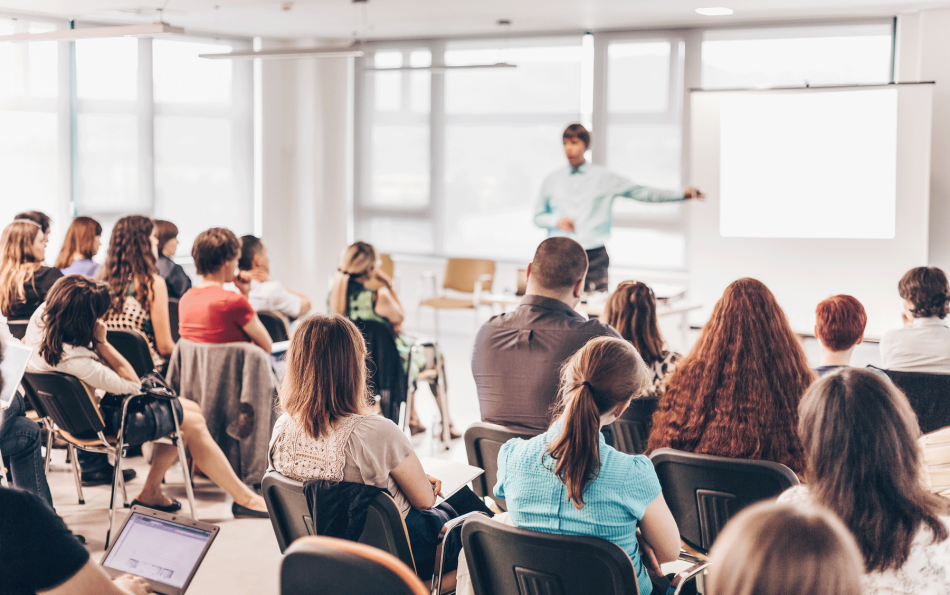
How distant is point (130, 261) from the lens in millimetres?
4254

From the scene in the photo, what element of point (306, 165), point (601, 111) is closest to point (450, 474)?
point (601, 111)

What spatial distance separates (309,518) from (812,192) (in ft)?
17.8

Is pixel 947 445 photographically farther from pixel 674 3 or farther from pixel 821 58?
pixel 821 58

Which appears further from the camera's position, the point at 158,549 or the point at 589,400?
the point at 158,549

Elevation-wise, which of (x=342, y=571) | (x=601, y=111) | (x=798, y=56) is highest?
(x=798, y=56)

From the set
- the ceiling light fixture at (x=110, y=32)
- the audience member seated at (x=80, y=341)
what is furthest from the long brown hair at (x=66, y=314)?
the ceiling light fixture at (x=110, y=32)

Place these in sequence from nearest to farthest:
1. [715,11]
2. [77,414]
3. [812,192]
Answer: [77,414] → [812,192] → [715,11]

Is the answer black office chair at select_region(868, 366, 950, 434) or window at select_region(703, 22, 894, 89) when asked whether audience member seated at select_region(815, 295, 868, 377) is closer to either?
black office chair at select_region(868, 366, 950, 434)

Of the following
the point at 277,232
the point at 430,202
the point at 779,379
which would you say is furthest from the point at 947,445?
the point at 277,232

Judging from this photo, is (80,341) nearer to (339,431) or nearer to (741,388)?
(339,431)

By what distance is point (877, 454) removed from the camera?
1.59 meters

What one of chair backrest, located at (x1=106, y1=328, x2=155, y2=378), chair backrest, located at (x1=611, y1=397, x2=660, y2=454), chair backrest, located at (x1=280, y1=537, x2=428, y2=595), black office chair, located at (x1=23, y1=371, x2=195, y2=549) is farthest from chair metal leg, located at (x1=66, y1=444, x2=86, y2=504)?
chair backrest, located at (x1=280, y1=537, x2=428, y2=595)

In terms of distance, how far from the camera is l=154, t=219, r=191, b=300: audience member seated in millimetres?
4922

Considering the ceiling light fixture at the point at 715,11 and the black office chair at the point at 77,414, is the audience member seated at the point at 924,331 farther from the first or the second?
the ceiling light fixture at the point at 715,11
